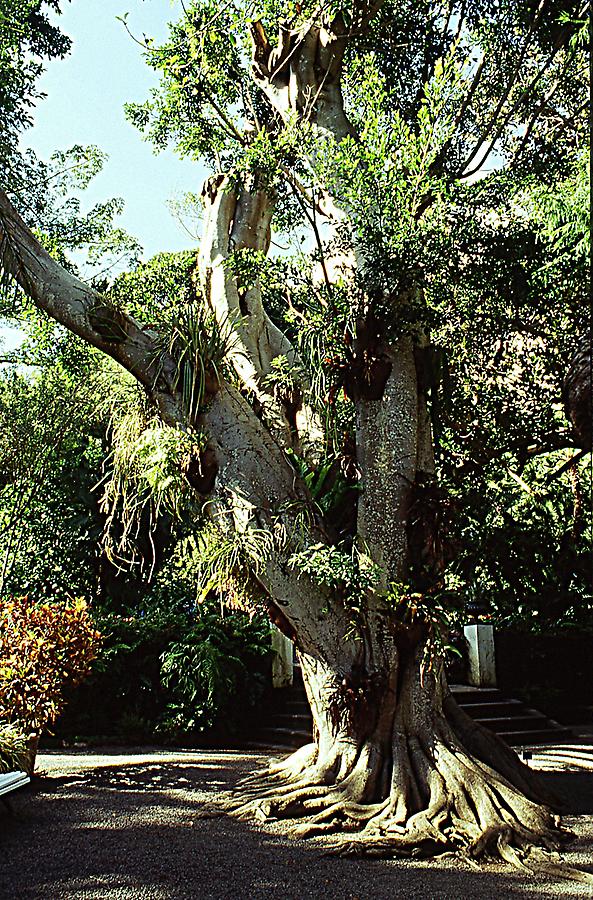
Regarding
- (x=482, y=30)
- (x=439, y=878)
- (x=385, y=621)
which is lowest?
(x=439, y=878)

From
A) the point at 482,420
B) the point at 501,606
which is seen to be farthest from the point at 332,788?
the point at 501,606

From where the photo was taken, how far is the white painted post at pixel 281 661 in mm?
10180

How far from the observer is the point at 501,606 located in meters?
11.9

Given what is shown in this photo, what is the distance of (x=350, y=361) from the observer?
6.61 meters

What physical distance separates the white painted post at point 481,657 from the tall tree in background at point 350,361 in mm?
4518

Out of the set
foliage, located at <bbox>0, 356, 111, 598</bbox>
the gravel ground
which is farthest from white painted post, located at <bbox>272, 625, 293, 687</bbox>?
foliage, located at <bbox>0, 356, 111, 598</bbox>

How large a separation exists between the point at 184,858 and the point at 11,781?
1.87 metres

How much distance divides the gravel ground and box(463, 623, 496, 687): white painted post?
12.2 ft

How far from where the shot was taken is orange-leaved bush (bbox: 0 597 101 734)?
6.84 metres

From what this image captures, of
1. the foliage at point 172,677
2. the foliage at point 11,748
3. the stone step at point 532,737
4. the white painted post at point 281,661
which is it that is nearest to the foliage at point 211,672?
the foliage at point 172,677

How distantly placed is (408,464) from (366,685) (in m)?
1.78

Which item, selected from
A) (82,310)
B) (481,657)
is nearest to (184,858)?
(82,310)

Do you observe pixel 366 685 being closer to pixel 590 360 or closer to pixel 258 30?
pixel 590 360

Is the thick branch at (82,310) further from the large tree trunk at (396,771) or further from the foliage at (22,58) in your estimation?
the foliage at (22,58)
